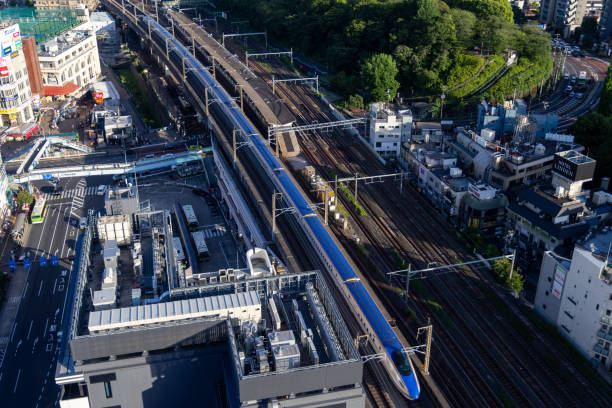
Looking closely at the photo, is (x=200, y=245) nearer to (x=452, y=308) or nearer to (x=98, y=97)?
(x=452, y=308)

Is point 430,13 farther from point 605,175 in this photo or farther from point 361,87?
point 605,175

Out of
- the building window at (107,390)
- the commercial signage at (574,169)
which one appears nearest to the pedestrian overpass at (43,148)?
the building window at (107,390)

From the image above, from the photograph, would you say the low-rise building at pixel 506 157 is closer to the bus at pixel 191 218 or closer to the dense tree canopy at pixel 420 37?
the dense tree canopy at pixel 420 37

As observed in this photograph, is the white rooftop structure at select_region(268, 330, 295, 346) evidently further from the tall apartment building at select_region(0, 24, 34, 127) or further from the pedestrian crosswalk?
the tall apartment building at select_region(0, 24, 34, 127)

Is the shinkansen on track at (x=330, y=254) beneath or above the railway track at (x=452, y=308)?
above

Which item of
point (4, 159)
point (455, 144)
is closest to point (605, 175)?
point (455, 144)

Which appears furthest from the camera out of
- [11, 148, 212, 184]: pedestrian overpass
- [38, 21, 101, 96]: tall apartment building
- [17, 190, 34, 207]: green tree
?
[38, 21, 101, 96]: tall apartment building

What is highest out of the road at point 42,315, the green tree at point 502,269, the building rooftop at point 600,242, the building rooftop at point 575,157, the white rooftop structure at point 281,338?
the building rooftop at point 575,157

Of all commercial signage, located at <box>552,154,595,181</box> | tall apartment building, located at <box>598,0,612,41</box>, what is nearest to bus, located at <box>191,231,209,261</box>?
commercial signage, located at <box>552,154,595,181</box>
